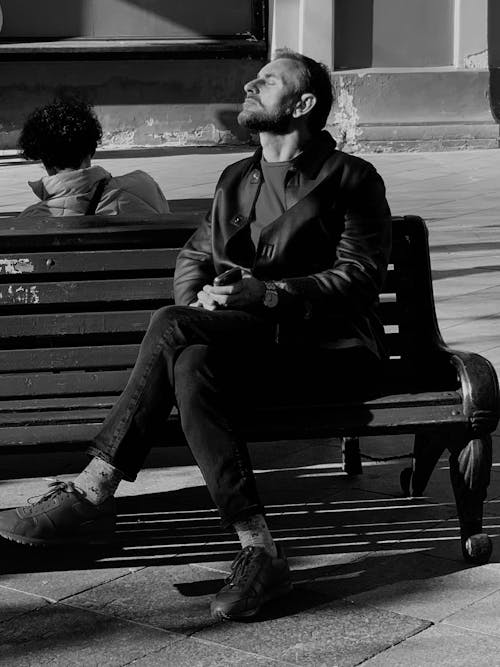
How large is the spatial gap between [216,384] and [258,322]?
0.27 metres

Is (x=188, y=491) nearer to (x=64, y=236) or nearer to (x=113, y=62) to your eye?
(x=64, y=236)

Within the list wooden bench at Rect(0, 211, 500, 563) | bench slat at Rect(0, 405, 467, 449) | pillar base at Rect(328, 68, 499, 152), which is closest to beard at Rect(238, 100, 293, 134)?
wooden bench at Rect(0, 211, 500, 563)

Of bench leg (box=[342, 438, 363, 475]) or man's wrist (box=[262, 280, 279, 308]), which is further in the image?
bench leg (box=[342, 438, 363, 475])

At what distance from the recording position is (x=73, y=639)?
3285mm

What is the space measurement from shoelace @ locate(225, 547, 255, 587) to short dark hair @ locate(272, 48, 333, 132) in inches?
51.9

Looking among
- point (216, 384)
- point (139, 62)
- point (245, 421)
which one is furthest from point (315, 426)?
point (139, 62)

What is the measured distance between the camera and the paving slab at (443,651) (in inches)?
122

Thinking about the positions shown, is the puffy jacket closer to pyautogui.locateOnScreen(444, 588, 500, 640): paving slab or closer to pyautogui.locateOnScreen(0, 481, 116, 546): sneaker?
pyautogui.locateOnScreen(0, 481, 116, 546): sneaker

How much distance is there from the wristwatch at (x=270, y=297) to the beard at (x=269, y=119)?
55cm

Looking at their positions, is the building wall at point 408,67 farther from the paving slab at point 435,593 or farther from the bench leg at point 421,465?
the paving slab at point 435,593

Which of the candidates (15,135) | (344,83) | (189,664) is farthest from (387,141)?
(189,664)

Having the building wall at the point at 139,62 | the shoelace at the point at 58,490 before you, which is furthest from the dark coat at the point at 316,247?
the building wall at the point at 139,62

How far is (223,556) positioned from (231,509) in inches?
13.5

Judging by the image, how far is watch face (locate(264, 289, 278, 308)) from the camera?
3.77 meters
